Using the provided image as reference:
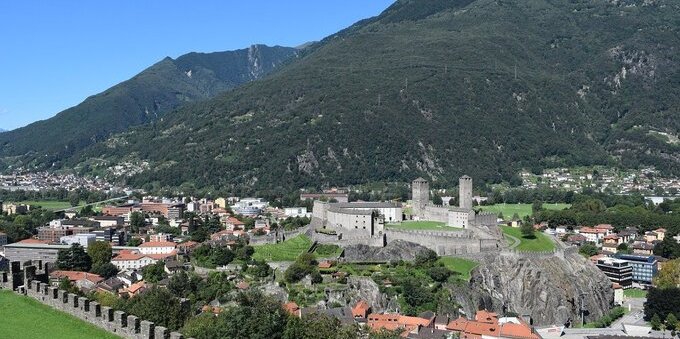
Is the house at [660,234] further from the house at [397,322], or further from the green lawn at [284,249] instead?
the house at [397,322]

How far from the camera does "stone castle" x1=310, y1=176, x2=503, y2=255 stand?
74.8m

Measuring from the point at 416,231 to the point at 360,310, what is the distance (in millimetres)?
19433

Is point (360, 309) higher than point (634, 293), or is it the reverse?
point (360, 309)

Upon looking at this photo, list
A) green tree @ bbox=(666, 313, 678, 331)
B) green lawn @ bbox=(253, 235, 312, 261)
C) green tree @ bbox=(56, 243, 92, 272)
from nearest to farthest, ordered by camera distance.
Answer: green tree @ bbox=(666, 313, 678, 331) → green tree @ bbox=(56, 243, 92, 272) → green lawn @ bbox=(253, 235, 312, 261)

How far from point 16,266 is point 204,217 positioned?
100258 millimetres

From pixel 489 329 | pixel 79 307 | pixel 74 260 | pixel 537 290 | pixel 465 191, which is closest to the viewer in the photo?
pixel 79 307

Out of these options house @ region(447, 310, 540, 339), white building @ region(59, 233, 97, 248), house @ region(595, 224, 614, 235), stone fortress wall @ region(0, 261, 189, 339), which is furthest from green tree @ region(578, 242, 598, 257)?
stone fortress wall @ region(0, 261, 189, 339)

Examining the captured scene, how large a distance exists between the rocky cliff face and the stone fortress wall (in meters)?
51.3

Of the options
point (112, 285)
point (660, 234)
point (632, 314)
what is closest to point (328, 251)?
point (112, 285)

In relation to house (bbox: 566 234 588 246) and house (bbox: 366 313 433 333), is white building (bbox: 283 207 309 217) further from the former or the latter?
house (bbox: 366 313 433 333)

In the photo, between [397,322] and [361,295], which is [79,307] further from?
[361,295]

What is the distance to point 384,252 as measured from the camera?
74438 mm

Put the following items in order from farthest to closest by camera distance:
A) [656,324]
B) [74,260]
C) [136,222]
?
1. [136,222]
2. [74,260]
3. [656,324]

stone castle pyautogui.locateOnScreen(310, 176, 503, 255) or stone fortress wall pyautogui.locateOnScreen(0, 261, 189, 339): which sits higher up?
stone fortress wall pyautogui.locateOnScreen(0, 261, 189, 339)
